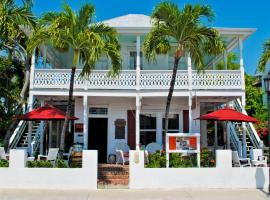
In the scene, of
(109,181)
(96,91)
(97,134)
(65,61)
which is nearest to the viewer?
(109,181)

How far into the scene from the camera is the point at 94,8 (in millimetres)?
13094

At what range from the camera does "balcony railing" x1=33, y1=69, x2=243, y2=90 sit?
661 inches

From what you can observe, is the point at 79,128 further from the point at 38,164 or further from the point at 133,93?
the point at 38,164

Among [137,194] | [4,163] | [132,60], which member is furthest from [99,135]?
[137,194]

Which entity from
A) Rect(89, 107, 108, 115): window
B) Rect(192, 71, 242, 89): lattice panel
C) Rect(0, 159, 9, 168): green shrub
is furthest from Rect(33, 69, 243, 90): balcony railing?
Rect(0, 159, 9, 168): green shrub

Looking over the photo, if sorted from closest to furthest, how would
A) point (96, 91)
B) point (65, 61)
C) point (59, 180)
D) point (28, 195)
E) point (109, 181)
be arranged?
point (28, 195) < point (59, 180) < point (109, 181) < point (96, 91) < point (65, 61)

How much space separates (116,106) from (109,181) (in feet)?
21.0

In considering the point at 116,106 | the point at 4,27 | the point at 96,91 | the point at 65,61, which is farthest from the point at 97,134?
the point at 4,27

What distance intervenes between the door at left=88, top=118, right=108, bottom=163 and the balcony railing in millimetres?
2646

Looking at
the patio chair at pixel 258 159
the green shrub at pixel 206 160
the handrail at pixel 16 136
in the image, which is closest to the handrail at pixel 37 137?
the handrail at pixel 16 136

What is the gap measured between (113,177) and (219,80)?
22.2 feet

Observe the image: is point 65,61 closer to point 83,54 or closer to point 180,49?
point 83,54

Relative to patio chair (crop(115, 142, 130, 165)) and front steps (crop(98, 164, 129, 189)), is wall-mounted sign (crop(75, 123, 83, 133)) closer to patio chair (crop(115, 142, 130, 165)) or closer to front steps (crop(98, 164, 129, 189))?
patio chair (crop(115, 142, 130, 165))

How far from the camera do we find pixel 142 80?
17.1 m
